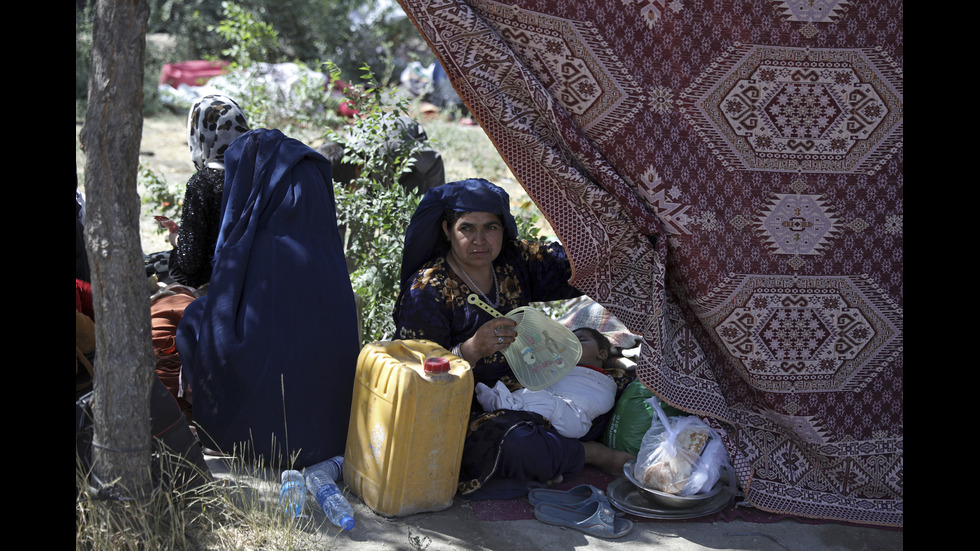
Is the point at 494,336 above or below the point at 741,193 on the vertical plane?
below

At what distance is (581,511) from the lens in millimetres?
3316

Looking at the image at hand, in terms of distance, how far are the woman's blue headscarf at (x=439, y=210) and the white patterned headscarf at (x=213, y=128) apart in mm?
1107

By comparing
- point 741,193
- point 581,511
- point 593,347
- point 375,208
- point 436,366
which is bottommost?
point 581,511

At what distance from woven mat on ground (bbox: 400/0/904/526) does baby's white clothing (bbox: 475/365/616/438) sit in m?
0.36

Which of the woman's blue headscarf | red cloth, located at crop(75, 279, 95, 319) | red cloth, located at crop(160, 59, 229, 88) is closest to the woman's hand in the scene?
the woman's blue headscarf

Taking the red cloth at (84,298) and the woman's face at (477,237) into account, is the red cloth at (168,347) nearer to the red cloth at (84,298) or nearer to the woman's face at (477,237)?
the red cloth at (84,298)

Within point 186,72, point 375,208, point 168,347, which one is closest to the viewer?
point 168,347

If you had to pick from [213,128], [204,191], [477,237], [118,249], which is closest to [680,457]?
[477,237]

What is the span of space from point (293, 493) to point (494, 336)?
94 cm

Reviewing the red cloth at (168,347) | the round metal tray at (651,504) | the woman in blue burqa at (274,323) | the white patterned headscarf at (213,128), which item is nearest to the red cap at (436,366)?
the woman in blue burqa at (274,323)

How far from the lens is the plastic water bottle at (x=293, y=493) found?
2.93m

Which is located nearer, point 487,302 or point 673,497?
point 673,497

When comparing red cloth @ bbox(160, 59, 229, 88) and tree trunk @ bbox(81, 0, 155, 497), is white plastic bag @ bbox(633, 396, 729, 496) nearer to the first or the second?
tree trunk @ bbox(81, 0, 155, 497)

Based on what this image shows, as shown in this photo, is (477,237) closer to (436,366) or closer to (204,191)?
(436,366)
